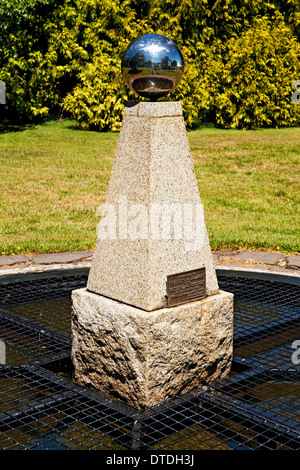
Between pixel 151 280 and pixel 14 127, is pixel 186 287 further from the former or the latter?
pixel 14 127

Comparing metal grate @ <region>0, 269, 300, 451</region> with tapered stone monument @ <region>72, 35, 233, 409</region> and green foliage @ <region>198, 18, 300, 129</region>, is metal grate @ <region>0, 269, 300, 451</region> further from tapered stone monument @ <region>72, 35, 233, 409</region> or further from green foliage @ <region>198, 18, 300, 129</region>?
green foliage @ <region>198, 18, 300, 129</region>

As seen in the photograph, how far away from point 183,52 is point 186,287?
10.2 m

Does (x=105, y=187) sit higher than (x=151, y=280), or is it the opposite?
(x=105, y=187)

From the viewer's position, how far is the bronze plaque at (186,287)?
120 inches

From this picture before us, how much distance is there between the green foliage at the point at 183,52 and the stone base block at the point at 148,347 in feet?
30.5

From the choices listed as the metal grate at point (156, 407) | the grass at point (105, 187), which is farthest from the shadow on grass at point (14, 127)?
the metal grate at point (156, 407)

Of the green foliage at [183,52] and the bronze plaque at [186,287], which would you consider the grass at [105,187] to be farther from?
the bronze plaque at [186,287]

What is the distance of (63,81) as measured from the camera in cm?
1420

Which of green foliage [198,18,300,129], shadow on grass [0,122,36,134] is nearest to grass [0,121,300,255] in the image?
shadow on grass [0,122,36,134]

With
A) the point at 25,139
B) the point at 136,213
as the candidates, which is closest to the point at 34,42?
the point at 25,139

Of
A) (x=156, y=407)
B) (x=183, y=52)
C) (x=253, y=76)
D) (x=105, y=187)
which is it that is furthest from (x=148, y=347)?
(x=183, y=52)

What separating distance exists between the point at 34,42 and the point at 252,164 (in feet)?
21.8

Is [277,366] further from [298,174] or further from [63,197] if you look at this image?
[298,174]

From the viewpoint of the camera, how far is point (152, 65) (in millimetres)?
3055
